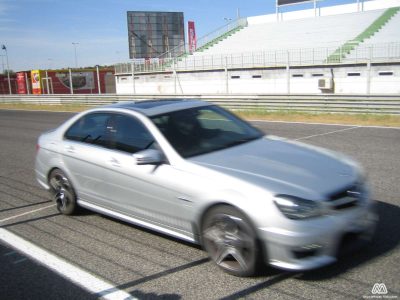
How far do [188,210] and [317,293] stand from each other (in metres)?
1.34

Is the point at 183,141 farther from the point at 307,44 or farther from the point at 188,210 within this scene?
the point at 307,44

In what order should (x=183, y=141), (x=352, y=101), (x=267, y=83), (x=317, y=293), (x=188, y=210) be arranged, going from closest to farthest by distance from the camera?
(x=317, y=293) → (x=188, y=210) → (x=183, y=141) → (x=352, y=101) → (x=267, y=83)

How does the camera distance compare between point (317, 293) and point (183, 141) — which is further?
point (183, 141)

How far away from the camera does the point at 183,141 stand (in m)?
4.59

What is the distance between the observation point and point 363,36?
35.1 m

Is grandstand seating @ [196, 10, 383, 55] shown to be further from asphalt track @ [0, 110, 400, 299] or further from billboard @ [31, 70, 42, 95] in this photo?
asphalt track @ [0, 110, 400, 299]

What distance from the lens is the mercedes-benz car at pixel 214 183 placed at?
3574mm

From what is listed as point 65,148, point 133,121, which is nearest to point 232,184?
point 133,121

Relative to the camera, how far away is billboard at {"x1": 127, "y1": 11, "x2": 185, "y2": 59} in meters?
53.8

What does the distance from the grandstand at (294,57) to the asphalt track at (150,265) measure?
20008 mm

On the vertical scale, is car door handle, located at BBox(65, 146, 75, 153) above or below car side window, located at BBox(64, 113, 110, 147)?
below

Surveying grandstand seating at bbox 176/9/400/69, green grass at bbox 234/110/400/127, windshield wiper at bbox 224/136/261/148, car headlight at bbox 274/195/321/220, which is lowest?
green grass at bbox 234/110/400/127

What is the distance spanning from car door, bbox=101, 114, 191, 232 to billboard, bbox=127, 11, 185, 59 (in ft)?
164

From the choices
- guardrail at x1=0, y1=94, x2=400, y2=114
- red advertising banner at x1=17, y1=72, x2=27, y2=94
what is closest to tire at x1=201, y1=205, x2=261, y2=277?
guardrail at x1=0, y1=94, x2=400, y2=114
